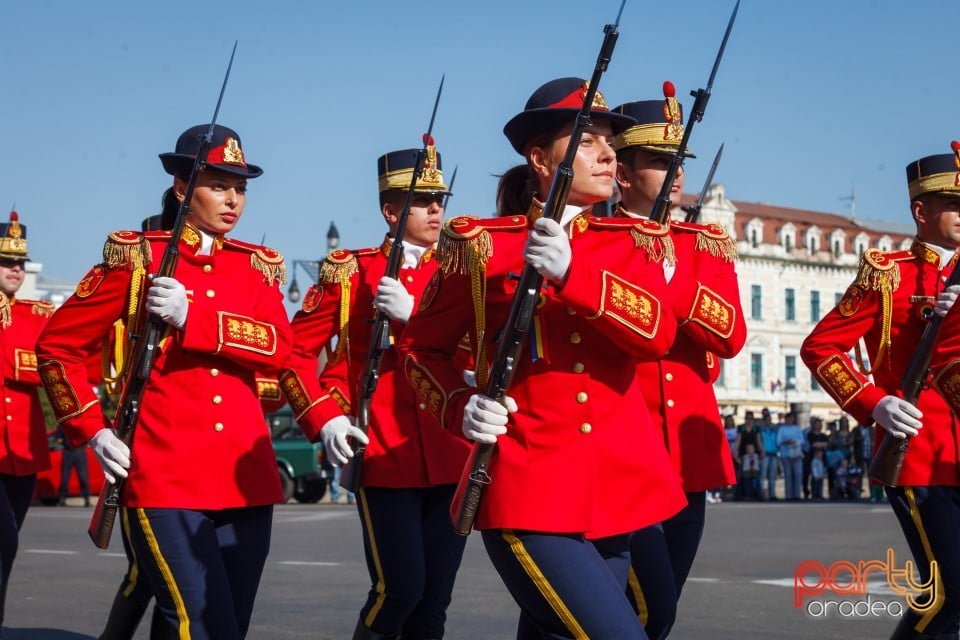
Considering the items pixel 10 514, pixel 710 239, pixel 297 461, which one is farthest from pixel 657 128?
pixel 297 461

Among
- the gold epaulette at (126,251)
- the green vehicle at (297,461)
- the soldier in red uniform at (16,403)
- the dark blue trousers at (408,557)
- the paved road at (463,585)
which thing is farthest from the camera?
the green vehicle at (297,461)

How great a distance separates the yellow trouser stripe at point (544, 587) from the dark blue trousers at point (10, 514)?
4.65 meters

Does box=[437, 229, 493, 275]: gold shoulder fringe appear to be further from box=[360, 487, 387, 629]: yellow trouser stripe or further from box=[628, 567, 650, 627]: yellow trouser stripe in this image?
box=[360, 487, 387, 629]: yellow trouser stripe

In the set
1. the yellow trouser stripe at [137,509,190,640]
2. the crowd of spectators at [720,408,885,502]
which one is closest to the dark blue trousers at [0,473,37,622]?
the yellow trouser stripe at [137,509,190,640]

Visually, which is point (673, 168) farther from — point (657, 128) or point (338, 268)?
point (338, 268)

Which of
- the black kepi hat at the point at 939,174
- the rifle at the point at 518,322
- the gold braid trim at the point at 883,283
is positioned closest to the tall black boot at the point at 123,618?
the rifle at the point at 518,322

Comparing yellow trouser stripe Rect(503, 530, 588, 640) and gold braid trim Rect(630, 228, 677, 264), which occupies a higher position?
gold braid trim Rect(630, 228, 677, 264)

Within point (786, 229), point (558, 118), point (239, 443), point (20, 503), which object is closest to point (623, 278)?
point (558, 118)

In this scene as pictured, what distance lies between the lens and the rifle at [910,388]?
6512 millimetres

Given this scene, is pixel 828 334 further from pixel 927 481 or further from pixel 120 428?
pixel 120 428

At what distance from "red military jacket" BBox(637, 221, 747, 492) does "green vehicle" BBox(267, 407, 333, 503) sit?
21.5 metres

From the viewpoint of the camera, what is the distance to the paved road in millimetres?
9125

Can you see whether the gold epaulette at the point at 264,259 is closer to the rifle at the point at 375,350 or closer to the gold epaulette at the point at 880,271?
the rifle at the point at 375,350

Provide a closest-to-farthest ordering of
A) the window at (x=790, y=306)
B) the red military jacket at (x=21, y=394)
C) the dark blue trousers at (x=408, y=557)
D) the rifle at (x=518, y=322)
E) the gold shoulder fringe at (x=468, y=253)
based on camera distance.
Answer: the rifle at (x=518, y=322), the gold shoulder fringe at (x=468, y=253), the dark blue trousers at (x=408, y=557), the red military jacket at (x=21, y=394), the window at (x=790, y=306)
